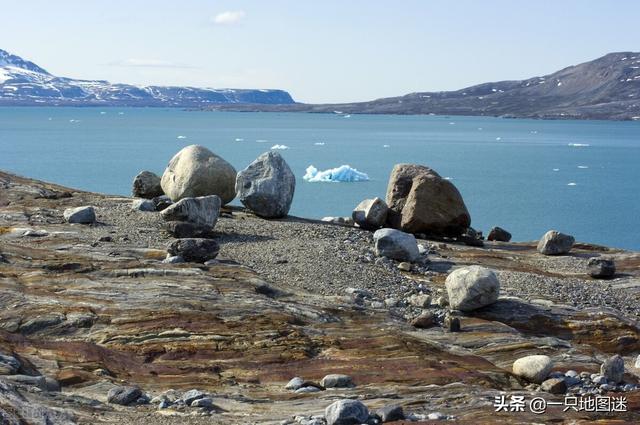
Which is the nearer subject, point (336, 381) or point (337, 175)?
point (336, 381)

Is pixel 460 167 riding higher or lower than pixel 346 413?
lower

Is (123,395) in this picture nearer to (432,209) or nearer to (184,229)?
(184,229)

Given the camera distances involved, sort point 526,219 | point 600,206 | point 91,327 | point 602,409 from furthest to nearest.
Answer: point 600,206, point 526,219, point 91,327, point 602,409

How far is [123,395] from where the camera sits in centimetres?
1060

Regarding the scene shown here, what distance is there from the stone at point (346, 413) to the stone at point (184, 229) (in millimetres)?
9911

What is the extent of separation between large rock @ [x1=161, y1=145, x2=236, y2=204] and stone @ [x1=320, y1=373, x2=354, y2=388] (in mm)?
13032

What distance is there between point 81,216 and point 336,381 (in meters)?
10.4

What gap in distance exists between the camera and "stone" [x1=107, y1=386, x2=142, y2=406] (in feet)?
34.6

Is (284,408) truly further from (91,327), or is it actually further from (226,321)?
(91,327)

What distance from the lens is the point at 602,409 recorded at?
11.3 m

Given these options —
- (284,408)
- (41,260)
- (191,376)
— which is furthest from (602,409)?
(41,260)

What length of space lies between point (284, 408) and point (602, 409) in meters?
4.17

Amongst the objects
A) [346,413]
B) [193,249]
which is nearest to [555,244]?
[193,249]

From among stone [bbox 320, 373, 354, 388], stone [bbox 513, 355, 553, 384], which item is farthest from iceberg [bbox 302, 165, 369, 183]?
stone [bbox 320, 373, 354, 388]
